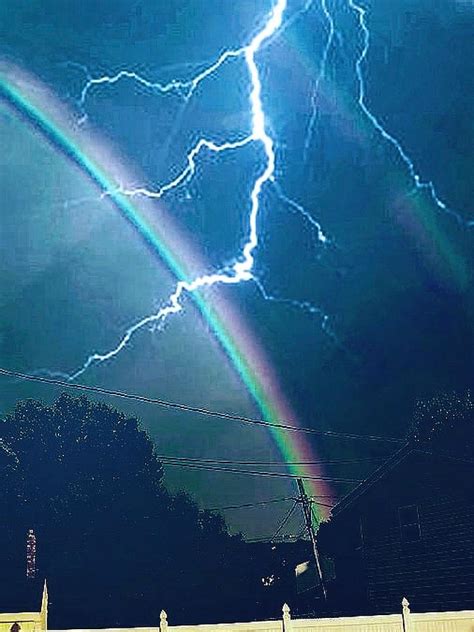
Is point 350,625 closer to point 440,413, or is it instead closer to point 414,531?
point 414,531

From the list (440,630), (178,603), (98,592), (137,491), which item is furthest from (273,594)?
(440,630)

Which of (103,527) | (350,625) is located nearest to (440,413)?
(103,527)

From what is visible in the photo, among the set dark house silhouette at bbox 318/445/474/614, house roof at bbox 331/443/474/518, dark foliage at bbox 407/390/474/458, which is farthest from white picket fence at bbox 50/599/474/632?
dark foliage at bbox 407/390/474/458

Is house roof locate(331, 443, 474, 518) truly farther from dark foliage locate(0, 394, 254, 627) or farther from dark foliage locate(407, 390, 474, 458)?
dark foliage locate(407, 390, 474, 458)

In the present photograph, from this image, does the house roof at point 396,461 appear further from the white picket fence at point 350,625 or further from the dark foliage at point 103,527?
the dark foliage at point 103,527

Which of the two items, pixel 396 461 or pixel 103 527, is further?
pixel 103 527

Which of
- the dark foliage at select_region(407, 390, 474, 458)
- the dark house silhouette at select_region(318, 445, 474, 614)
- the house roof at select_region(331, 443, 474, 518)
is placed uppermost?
the dark foliage at select_region(407, 390, 474, 458)

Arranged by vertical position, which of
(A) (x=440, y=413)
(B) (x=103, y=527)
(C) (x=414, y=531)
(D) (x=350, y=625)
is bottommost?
(D) (x=350, y=625)
